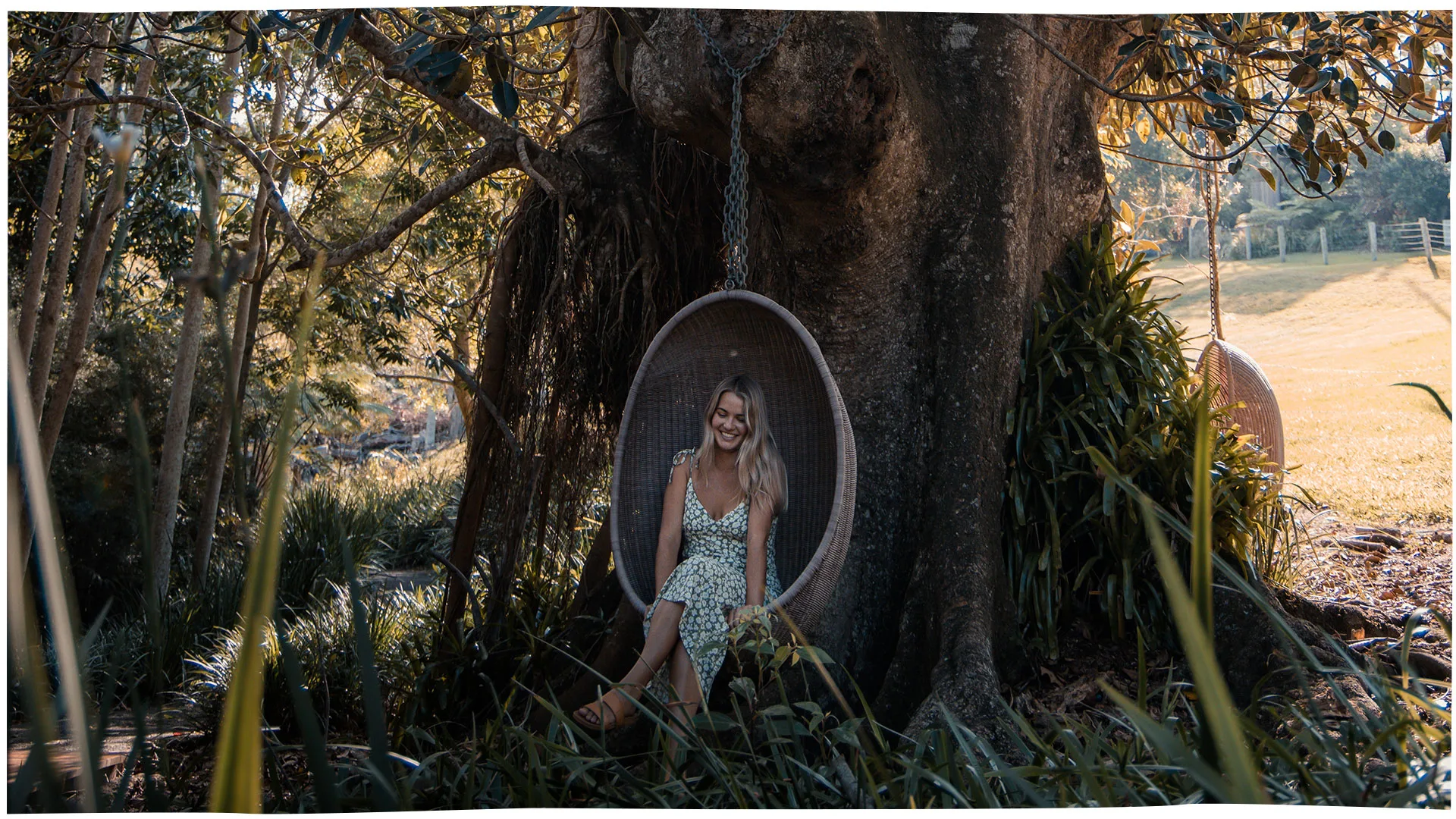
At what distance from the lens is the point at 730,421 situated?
8.42ft

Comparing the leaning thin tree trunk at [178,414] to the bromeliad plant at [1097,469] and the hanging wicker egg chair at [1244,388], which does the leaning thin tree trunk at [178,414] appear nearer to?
the bromeliad plant at [1097,469]

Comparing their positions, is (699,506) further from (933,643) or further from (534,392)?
(534,392)

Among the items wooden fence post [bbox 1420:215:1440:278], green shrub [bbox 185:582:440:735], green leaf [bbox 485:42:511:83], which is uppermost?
green leaf [bbox 485:42:511:83]

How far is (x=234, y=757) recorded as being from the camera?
65cm

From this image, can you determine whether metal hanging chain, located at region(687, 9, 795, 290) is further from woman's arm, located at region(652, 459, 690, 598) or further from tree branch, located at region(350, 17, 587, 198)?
tree branch, located at region(350, 17, 587, 198)

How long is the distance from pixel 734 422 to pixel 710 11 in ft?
3.13

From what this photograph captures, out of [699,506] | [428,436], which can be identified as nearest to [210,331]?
[699,506]

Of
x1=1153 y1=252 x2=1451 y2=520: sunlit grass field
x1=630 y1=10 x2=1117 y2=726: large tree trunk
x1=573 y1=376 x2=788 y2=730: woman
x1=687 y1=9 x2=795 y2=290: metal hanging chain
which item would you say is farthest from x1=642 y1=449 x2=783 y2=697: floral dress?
x1=1153 y1=252 x2=1451 y2=520: sunlit grass field

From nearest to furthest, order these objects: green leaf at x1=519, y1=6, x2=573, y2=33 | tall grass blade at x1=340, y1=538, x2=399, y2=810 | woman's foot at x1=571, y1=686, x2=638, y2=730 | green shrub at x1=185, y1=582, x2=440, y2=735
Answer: tall grass blade at x1=340, y1=538, x2=399, y2=810, green leaf at x1=519, y1=6, x2=573, y2=33, woman's foot at x1=571, y1=686, x2=638, y2=730, green shrub at x1=185, y1=582, x2=440, y2=735

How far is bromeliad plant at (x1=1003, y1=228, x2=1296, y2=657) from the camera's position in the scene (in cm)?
292

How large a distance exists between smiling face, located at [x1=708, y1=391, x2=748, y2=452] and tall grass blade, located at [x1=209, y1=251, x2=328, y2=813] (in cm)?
190

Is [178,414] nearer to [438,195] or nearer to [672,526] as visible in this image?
[438,195]

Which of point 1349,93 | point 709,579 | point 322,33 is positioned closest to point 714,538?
point 709,579

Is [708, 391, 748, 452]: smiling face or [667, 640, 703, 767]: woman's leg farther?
[708, 391, 748, 452]: smiling face
